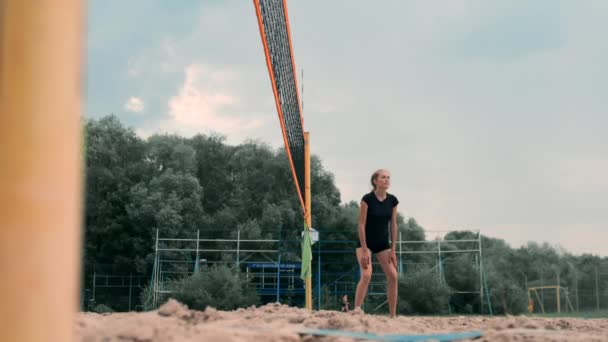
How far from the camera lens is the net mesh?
23.2ft

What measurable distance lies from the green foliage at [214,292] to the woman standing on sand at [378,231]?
41.3 feet

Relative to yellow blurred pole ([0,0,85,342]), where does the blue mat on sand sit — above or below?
below

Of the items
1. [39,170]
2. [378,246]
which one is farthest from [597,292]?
[39,170]

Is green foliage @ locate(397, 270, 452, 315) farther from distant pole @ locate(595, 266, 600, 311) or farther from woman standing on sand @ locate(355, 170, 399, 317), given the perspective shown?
woman standing on sand @ locate(355, 170, 399, 317)

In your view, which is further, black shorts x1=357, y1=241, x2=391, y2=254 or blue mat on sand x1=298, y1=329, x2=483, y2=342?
black shorts x1=357, y1=241, x2=391, y2=254

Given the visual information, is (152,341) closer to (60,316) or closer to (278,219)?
(60,316)

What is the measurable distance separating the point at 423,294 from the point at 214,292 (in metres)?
6.32

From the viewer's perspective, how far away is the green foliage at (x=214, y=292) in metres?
17.8

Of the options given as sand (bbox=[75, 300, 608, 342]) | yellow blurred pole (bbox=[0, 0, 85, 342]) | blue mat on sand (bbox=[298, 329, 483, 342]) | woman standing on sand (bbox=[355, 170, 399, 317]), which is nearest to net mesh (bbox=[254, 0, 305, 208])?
woman standing on sand (bbox=[355, 170, 399, 317])

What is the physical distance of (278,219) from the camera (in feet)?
88.8

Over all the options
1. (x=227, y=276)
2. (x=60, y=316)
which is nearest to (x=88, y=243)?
(x=227, y=276)

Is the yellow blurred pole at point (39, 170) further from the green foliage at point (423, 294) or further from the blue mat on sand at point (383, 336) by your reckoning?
the green foliage at point (423, 294)

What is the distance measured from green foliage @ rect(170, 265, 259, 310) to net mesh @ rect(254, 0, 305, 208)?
8812 mm

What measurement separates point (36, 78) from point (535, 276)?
23.7 m
